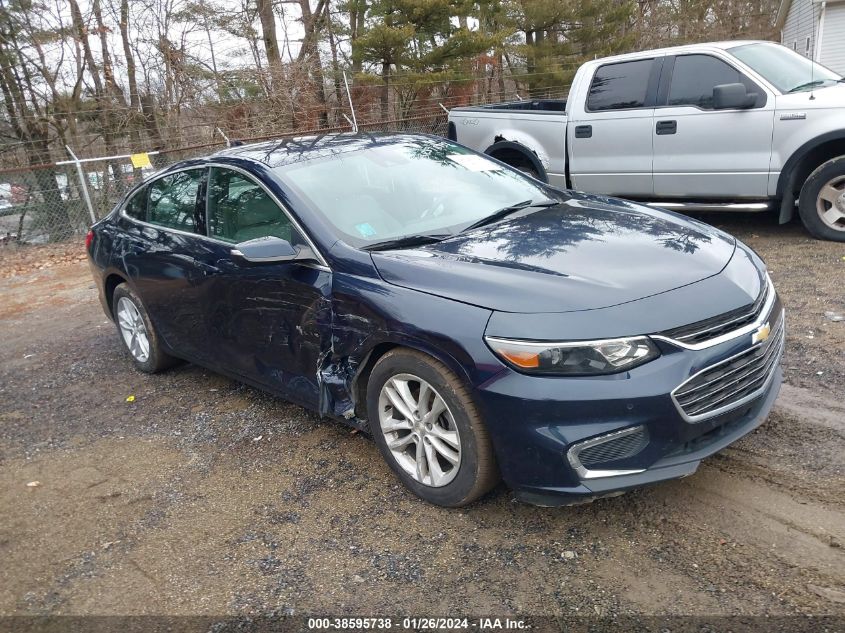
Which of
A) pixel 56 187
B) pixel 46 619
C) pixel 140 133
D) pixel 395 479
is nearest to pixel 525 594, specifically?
pixel 395 479

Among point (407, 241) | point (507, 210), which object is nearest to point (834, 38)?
point (507, 210)

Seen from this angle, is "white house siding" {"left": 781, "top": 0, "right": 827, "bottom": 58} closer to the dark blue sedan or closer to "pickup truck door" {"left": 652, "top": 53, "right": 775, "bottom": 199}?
"pickup truck door" {"left": 652, "top": 53, "right": 775, "bottom": 199}

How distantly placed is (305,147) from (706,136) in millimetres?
4381

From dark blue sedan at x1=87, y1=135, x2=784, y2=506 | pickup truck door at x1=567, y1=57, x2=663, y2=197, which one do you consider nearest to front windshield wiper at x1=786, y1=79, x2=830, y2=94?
pickup truck door at x1=567, y1=57, x2=663, y2=197

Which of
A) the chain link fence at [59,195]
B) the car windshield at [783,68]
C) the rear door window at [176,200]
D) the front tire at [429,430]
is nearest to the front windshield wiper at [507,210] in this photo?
the front tire at [429,430]

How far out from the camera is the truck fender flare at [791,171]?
6.30 m

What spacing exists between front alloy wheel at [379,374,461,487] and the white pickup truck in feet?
16.4

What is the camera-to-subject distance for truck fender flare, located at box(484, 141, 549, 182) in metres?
8.20

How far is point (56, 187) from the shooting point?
11.8m

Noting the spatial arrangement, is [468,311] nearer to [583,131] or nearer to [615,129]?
[615,129]

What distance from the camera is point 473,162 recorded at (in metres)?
4.60

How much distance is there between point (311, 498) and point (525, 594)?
4.17 ft

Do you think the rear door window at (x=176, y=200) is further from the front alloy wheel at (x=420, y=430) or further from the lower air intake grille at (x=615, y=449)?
the lower air intake grille at (x=615, y=449)

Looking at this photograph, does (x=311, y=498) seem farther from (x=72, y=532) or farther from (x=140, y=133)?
(x=140, y=133)
